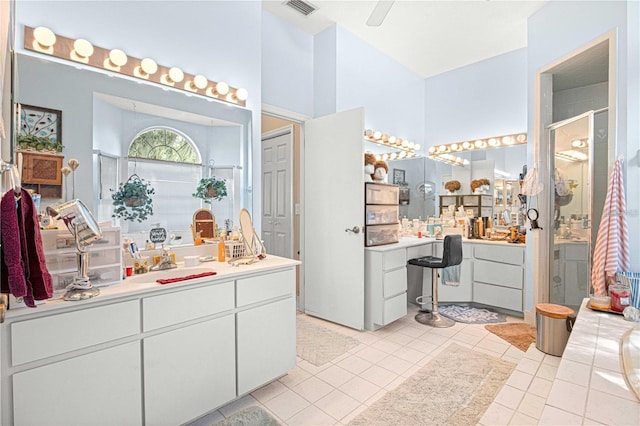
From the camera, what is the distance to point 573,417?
40.9 inches

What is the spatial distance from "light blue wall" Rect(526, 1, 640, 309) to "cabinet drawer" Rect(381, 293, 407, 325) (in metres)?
1.82

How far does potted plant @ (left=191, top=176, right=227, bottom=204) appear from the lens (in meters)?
2.39

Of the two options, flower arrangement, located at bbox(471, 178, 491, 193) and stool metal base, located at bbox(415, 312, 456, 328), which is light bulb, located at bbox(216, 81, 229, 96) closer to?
stool metal base, located at bbox(415, 312, 456, 328)

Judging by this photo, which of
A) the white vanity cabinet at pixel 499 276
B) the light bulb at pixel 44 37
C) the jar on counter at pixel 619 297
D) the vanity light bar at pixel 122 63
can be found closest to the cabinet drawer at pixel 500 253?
the white vanity cabinet at pixel 499 276

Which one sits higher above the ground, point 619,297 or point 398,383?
point 619,297

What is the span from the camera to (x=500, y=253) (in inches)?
→ 143

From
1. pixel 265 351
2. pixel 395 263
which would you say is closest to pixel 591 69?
pixel 395 263

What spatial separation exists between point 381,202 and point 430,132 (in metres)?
2.03

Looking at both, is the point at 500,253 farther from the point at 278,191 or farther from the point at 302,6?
the point at 302,6

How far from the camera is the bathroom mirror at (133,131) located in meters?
1.80

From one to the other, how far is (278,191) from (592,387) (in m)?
3.57

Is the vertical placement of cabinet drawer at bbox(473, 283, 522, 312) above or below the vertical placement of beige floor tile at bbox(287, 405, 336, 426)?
above

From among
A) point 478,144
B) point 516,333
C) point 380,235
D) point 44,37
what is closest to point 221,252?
point 44,37

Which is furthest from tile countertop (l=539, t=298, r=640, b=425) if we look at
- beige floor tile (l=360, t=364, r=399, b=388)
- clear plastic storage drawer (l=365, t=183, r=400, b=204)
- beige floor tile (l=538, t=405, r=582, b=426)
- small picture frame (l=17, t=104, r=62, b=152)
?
small picture frame (l=17, t=104, r=62, b=152)
